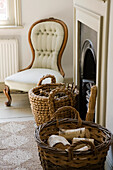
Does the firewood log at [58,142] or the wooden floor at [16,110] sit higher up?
the firewood log at [58,142]

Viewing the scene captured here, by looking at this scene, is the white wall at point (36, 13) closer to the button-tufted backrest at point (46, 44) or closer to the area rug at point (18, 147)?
the button-tufted backrest at point (46, 44)

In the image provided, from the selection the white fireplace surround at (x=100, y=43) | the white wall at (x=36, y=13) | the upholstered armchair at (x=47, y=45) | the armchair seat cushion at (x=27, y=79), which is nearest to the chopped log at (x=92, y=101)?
the white fireplace surround at (x=100, y=43)

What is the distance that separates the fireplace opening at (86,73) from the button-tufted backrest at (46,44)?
0.72 m

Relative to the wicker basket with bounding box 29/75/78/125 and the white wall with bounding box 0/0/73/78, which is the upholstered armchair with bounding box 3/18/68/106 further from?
the wicker basket with bounding box 29/75/78/125

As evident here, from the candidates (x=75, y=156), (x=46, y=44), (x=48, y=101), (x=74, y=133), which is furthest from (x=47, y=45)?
(x=75, y=156)

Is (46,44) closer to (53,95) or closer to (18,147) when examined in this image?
(53,95)

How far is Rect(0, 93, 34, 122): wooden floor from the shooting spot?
3639 millimetres

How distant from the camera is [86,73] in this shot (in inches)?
131

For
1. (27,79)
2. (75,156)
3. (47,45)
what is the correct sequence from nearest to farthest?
(75,156) → (27,79) → (47,45)

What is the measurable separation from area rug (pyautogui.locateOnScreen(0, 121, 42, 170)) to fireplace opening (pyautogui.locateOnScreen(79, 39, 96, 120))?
23.1 inches

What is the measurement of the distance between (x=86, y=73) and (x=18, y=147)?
3.37 feet

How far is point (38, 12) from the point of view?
4332mm

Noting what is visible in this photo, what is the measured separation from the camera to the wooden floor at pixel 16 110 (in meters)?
3.64

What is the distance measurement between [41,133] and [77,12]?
1.62 m
